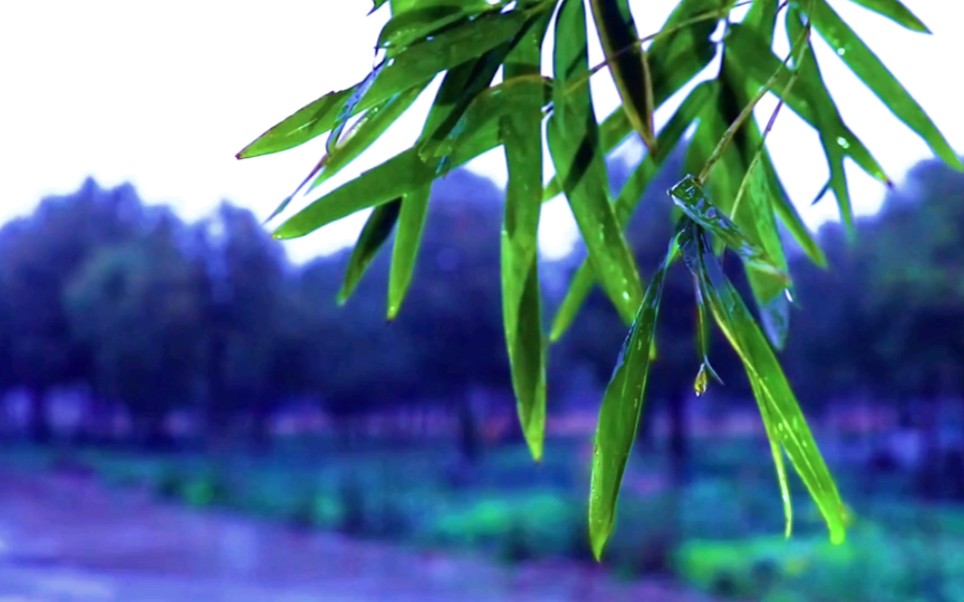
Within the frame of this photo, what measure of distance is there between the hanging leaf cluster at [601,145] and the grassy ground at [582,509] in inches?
65.9

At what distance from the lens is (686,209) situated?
1.59 feet

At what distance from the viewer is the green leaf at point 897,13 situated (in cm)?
66

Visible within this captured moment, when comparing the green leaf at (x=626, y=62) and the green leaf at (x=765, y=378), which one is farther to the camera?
the green leaf at (x=626, y=62)

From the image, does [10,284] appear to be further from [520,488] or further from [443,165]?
[443,165]

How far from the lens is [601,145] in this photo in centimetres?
69

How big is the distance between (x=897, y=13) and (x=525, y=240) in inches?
9.8

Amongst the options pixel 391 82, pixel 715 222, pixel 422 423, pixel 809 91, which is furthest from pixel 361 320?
pixel 715 222

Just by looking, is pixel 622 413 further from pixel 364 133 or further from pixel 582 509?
pixel 582 509

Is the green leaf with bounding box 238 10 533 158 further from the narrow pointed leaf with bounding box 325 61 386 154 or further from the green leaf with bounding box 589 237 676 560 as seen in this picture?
the green leaf with bounding box 589 237 676 560

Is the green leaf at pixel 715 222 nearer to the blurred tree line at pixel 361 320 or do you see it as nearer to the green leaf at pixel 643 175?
the green leaf at pixel 643 175

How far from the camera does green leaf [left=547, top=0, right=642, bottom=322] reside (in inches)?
25.7

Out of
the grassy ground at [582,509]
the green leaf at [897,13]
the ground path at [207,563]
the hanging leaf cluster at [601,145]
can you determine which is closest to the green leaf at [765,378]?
the hanging leaf cluster at [601,145]

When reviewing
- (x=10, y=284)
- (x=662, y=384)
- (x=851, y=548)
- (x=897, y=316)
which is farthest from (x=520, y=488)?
(x=10, y=284)

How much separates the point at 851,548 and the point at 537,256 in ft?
6.36
